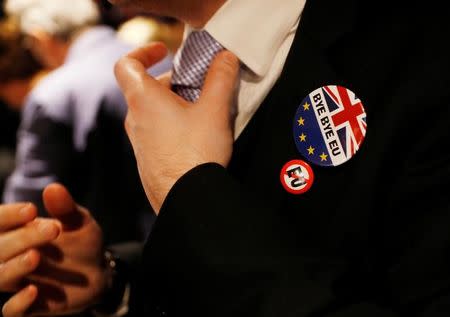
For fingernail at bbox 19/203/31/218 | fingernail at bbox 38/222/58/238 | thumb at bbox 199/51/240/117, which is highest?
thumb at bbox 199/51/240/117

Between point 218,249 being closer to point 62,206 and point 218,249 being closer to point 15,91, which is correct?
point 62,206

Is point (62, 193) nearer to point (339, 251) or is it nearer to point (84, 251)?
point (84, 251)

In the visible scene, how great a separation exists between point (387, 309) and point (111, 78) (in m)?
1.29

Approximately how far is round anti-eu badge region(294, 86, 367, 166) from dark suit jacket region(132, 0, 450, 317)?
0.04 ft

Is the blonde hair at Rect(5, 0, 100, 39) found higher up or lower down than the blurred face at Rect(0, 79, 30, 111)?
higher up

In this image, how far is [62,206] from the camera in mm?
920

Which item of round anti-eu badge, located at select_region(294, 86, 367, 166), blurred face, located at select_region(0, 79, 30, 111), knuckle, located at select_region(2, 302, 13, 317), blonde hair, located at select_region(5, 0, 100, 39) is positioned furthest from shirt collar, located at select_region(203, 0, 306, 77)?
blurred face, located at select_region(0, 79, 30, 111)

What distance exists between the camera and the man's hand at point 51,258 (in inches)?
33.1

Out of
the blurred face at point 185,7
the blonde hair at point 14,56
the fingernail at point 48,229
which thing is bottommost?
the blonde hair at point 14,56

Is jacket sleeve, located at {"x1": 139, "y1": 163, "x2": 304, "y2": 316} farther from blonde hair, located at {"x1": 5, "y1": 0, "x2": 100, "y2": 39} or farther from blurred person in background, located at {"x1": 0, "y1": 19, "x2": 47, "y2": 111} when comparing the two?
blurred person in background, located at {"x1": 0, "y1": 19, "x2": 47, "y2": 111}

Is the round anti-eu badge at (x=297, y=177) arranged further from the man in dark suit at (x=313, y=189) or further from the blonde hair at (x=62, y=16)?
the blonde hair at (x=62, y=16)

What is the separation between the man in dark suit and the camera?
0.61 m

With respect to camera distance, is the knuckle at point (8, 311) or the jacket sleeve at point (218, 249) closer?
the jacket sleeve at point (218, 249)

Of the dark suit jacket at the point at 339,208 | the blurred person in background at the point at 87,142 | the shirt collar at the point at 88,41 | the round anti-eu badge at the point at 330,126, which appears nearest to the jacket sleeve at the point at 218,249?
the dark suit jacket at the point at 339,208
